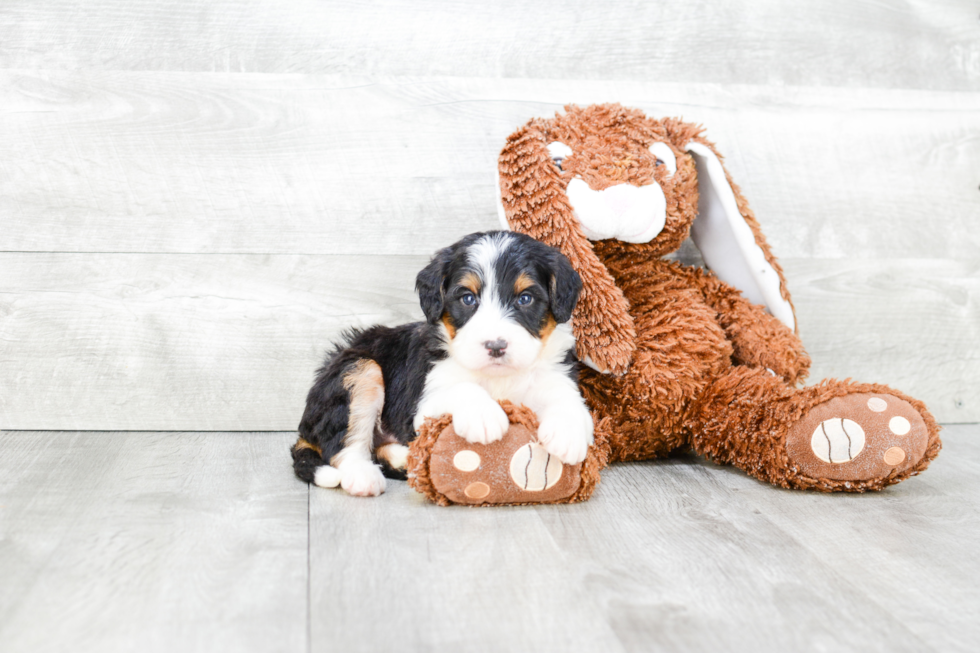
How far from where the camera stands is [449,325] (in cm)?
185

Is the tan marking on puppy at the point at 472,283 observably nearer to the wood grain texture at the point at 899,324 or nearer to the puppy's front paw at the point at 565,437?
the puppy's front paw at the point at 565,437

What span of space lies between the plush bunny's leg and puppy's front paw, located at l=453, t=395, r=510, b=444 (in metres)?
0.69

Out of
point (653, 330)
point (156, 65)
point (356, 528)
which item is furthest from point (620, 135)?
point (156, 65)

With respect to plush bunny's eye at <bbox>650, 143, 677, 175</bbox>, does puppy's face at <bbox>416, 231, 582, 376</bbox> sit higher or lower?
lower

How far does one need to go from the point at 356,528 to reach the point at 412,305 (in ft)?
3.39

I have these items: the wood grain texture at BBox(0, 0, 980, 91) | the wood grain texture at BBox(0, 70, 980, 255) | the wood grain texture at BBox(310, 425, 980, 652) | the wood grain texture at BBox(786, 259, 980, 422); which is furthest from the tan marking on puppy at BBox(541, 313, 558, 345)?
the wood grain texture at BBox(786, 259, 980, 422)

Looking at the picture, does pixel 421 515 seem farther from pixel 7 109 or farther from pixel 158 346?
pixel 7 109

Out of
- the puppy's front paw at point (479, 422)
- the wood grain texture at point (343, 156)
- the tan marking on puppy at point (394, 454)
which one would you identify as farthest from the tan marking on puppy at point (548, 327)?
the wood grain texture at point (343, 156)

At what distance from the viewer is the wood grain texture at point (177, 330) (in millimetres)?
2449

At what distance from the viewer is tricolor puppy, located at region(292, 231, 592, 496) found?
174cm

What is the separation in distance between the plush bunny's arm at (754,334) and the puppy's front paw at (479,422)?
0.85m

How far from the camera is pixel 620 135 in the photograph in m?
2.12

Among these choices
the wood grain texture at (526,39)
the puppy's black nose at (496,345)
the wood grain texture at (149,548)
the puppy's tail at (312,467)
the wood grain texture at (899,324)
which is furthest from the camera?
the wood grain texture at (899,324)

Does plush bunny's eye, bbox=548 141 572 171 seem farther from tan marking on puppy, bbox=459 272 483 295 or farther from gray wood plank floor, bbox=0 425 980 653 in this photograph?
gray wood plank floor, bbox=0 425 980 653
